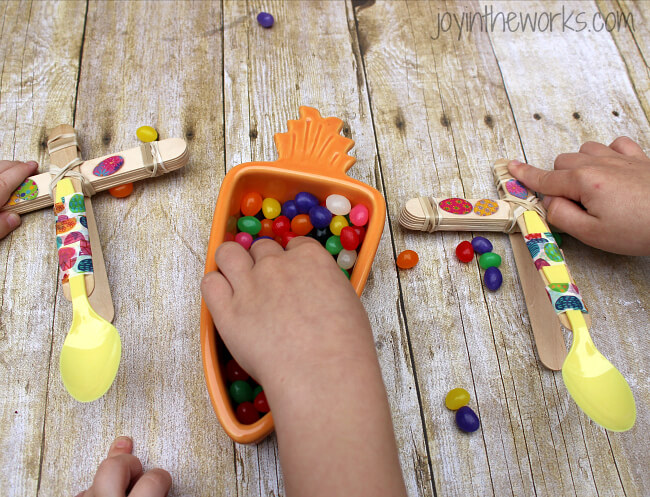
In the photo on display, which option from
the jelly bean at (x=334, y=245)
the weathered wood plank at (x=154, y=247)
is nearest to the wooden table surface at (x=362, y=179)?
the weathered wood plank at (x=154, y=247)

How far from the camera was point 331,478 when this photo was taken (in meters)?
0.53

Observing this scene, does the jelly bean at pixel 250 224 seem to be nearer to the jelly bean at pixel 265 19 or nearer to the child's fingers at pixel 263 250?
the child's fingers at pixel 263 250

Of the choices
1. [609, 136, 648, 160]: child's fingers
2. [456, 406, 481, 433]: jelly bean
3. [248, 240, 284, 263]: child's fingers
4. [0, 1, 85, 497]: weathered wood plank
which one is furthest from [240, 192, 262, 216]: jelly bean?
[609, 136, 648, 160]: child's fingers

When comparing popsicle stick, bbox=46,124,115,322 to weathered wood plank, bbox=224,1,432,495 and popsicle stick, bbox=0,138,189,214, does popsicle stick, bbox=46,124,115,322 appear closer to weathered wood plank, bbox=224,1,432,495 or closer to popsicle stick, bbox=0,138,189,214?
popsicle stick, bbox=0,138,189,214

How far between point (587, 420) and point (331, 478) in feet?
1.62

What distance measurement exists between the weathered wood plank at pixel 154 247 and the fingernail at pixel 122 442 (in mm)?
16

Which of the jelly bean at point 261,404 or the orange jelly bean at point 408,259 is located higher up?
the orange jelly bean at point 408,259

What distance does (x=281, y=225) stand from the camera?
2.75 feet

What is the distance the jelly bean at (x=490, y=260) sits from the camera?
88 centimetres

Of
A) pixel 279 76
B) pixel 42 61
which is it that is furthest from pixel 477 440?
pixel 42 61

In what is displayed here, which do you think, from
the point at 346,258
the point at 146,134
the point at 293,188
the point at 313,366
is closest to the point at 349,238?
the point at 346,258

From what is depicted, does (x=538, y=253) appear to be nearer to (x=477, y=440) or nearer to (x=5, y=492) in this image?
(x=477, y=440)

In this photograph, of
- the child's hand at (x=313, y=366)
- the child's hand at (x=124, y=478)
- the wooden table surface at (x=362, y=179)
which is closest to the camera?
the child's hand at (x=313, y=366)

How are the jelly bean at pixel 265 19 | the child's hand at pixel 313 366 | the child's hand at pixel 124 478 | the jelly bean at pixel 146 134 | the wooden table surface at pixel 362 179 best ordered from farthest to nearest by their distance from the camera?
1. the jelly bean at pixel 265 19
2. the jelly bean at pixel 146 134
3. the wooden table surface at pixel 362 179
4. the child's hand at pixel 124 478
5. the child's hand at pixel 313 366
